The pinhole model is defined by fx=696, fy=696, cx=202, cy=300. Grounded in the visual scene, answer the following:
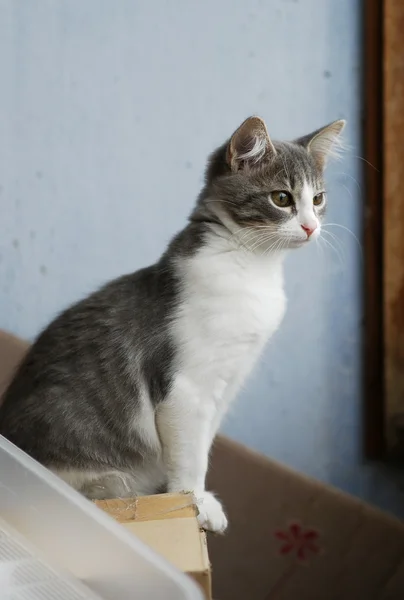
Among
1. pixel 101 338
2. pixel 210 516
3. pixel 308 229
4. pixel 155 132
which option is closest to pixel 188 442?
pixel 210 516

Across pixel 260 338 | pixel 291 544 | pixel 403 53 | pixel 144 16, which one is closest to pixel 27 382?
pixel 260 338

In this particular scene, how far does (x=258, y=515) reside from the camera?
1455 mm

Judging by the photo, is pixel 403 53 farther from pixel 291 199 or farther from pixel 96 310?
pixel 96 310

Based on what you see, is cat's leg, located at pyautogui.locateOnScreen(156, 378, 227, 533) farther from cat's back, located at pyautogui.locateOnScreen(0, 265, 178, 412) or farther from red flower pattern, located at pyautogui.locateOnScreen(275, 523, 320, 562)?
red flower pattern, located at pyautogui.locateOnScreen(275, 523, 320, 562)

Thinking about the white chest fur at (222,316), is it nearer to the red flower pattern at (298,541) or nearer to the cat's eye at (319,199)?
the cat's eye at (319,199)

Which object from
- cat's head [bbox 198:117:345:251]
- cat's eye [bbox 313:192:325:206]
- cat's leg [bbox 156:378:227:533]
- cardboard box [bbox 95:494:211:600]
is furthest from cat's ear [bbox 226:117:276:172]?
cardboard box [bbox 95:494:211:600]

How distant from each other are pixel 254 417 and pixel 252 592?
0.40 metres

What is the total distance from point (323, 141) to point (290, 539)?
0.84 metres

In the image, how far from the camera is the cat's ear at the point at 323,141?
1098 mm

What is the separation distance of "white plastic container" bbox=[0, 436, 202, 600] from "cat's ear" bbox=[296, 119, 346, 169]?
676 millimetres

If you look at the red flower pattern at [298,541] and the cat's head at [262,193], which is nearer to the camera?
the cat's head at [262,193]

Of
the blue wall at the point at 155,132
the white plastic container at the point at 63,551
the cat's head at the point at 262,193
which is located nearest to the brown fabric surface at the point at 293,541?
the blue wall at the point at 155,132

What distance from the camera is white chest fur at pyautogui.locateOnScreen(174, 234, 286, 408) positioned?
3.32ft

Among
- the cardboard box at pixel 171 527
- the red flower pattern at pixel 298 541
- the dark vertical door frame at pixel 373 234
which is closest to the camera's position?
the cardboard box at pixel 171 527
